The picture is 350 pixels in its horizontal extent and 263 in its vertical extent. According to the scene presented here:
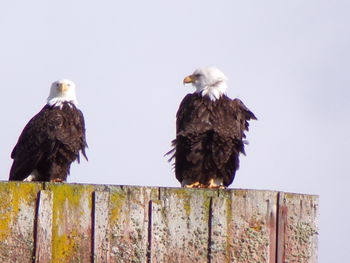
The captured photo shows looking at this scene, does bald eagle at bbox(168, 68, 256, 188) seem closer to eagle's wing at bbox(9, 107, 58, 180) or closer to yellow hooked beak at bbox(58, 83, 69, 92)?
eagle's wing at bbox(9, 107, 58, 180)

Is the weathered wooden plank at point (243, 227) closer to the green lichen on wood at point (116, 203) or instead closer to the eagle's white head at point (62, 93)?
the green lichen on wood at point (116, 203)

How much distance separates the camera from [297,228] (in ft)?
12.9

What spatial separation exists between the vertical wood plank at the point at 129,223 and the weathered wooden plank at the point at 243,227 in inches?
11.2

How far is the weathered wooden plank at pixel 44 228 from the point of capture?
143 inches

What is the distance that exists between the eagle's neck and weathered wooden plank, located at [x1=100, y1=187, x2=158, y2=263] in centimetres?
443

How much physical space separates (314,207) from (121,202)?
0.83 m

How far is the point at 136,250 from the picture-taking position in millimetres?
3699

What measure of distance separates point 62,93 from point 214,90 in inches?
93.7

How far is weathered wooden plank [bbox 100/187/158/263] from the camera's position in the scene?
3693 millimetres

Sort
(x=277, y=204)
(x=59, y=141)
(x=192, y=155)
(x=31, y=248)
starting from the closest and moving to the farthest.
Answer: (x=31, y=248)
(x=277, y=204)
(x=192, y=155)
(x=59, y=141)

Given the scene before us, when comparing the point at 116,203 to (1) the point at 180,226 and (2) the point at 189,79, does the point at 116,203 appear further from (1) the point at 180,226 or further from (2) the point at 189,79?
(2) the point at 189,79

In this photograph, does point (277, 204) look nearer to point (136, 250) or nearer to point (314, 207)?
point (314, 207)

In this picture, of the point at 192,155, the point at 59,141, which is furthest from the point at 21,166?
the point at 192,155

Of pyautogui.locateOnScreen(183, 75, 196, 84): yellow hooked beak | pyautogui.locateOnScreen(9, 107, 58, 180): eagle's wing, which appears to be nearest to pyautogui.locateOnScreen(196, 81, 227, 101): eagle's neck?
pyautogui.locateOnScreen(183, 75, 196, 84): yellow hooked beak
